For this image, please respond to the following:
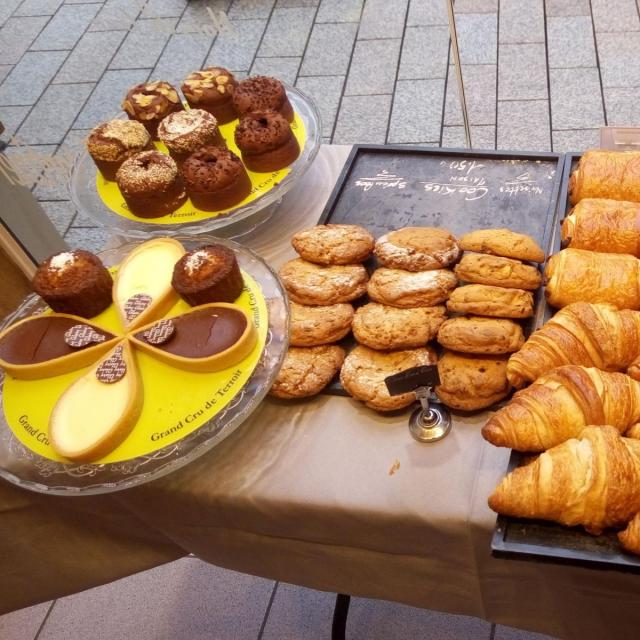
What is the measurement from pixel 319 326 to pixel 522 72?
2.38m

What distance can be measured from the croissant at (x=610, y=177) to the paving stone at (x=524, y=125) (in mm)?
1472

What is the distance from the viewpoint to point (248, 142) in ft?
5.44

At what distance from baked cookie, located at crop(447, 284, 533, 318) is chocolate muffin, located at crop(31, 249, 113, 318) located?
2.43 feet

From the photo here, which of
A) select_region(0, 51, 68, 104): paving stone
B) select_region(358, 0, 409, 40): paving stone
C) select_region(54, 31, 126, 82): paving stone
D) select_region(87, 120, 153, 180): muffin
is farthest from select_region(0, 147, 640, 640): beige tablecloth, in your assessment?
select_region(358, 0, 409, 40): paving stone

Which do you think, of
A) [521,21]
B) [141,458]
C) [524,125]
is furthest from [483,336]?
[521,21]

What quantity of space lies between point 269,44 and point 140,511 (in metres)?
2.71

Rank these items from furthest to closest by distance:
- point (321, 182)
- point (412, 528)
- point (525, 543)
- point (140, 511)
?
point (321, 182) → point (140, 511) → point (412, 528) → point (525, 543)

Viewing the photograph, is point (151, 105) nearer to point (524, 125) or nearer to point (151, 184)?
point (151, 184)

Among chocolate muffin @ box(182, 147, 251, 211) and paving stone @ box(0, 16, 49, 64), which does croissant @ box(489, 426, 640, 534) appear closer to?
chocolate muffin @ box(182, 147, 251, 211)

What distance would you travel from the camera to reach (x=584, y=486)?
89cm

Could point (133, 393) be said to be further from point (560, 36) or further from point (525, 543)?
point (560, 36)

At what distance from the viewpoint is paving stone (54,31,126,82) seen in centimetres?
275

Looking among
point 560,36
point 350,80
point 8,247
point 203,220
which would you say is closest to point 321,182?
point 203,220

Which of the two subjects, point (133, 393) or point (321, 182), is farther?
point (321, 182)
